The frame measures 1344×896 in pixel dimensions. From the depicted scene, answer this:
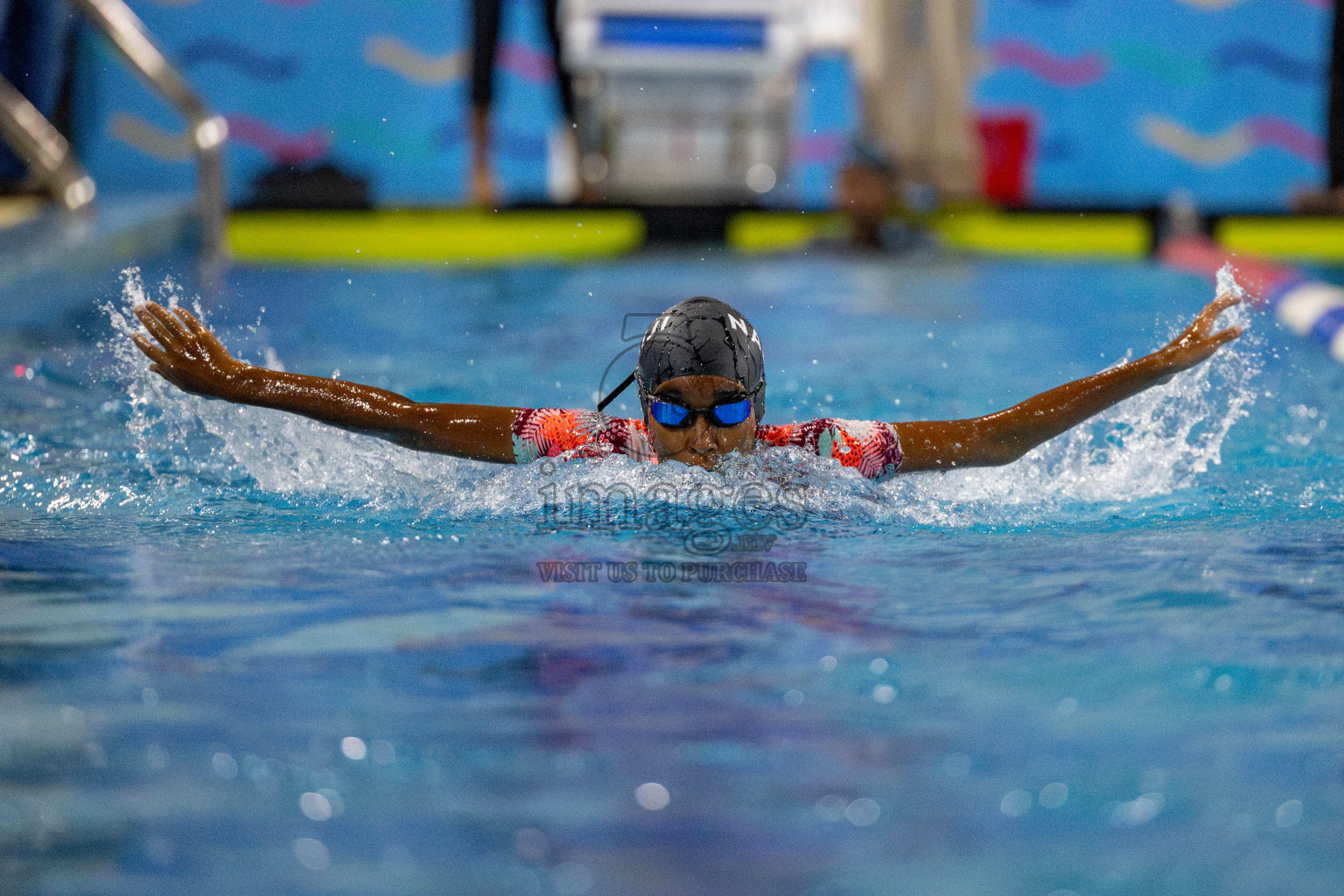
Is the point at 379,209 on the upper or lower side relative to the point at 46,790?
upper

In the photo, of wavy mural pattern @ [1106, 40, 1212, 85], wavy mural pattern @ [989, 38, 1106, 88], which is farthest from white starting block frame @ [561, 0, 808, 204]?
wavy mural pattern @ [1106, 40, 1212, 85]

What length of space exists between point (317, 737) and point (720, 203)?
30.7ft

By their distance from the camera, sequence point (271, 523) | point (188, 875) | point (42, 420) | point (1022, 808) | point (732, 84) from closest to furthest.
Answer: point (188, 875), point (1022, 808), point (271, 523), point (42, 420), point (732, 84)

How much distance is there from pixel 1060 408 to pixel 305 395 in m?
1.77

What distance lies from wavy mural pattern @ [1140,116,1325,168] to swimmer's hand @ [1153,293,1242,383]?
11412 millimetres

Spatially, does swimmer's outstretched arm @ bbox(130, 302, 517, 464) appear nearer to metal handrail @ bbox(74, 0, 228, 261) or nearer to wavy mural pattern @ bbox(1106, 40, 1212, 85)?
metal handrail @ bbox(74, 0, 228, 261)

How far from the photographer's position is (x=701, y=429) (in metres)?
3.02

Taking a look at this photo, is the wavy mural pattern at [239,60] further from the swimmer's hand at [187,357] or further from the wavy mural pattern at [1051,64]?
the swimmer's hand at [187,357]

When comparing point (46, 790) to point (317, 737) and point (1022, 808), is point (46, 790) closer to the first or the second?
point (317, 737)

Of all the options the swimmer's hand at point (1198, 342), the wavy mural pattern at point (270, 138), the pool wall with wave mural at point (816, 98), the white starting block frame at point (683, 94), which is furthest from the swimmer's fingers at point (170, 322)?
the wavy mural pattern at point (270, 138)

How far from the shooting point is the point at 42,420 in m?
4.23

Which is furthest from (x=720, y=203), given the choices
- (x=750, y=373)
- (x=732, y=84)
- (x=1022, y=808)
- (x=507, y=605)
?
(x=1022, y=808)

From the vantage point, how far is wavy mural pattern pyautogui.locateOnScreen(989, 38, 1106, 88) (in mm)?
13617

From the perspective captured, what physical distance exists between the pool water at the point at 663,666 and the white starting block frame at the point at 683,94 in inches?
299
